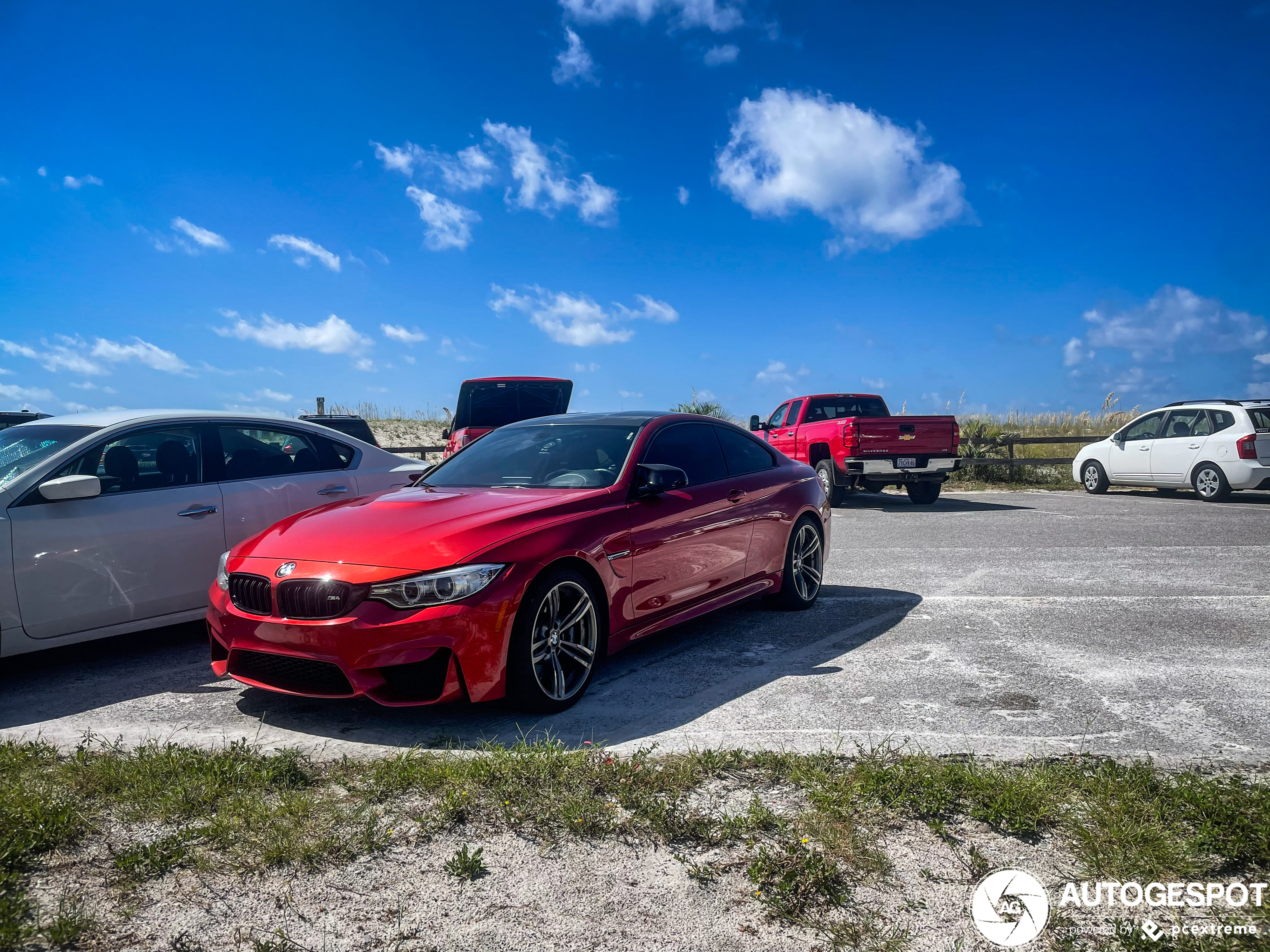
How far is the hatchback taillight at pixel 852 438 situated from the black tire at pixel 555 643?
34.9 ft

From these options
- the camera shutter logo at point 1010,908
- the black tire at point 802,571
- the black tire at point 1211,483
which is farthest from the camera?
the black tire at point 1211,483

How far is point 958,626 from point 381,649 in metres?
4.09

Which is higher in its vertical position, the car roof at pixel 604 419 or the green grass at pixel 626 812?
the car roof at pixel 604 419

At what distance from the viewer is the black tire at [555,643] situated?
14.8 ft

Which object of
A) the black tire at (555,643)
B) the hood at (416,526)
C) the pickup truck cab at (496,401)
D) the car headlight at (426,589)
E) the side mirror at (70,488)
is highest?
the pickup truck cab at (496,401)

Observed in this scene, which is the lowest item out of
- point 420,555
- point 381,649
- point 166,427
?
point 381,649

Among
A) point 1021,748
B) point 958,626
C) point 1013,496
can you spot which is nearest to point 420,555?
point 1021,748

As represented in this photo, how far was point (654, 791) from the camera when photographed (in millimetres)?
3592

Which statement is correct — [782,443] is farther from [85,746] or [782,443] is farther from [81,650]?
[85,746]

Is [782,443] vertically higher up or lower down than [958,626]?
higher up

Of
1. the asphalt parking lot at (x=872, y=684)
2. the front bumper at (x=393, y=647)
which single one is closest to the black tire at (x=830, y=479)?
the asphalt parking lot at (x=872, y=684)

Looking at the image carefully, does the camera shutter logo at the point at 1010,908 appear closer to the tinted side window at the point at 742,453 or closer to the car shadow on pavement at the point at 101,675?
the tinted side window at the point at 742,453

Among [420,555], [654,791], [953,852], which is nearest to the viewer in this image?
[953,852]

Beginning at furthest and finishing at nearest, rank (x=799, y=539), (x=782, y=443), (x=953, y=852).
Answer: (x=782, y=443) < (x=799, y=539) < (x=953, y=852)
